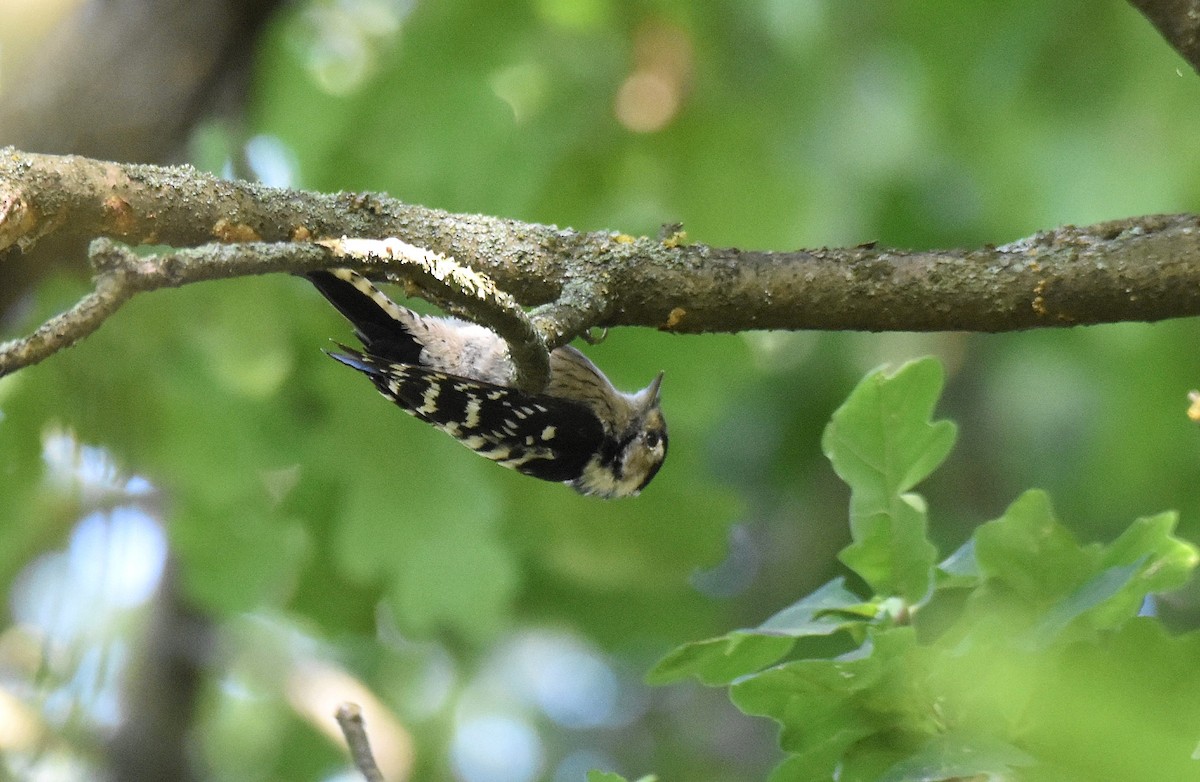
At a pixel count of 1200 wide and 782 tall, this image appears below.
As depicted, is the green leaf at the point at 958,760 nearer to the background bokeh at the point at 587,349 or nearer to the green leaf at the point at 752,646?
the green leaf at the point at 752,646

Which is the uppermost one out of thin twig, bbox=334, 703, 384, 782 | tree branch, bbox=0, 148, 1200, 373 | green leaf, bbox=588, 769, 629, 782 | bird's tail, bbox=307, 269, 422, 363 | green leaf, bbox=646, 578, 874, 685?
bird's tail, bbox=307, 269, 422, 363

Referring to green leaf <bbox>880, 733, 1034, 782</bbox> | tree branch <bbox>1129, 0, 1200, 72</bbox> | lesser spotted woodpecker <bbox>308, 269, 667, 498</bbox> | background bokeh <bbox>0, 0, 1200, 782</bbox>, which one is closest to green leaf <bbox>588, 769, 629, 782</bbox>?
green leaf <bbox>880, 733, 1034, 782</bbox>

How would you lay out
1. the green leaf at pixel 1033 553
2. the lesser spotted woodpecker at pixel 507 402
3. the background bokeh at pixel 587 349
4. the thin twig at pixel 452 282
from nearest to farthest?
the thin twig at pixel 452 282 → the green leaf at pixel 1033 553 → the background bokeh at pixel 587 349 → the lesser spotted woodpecker at pixel 507 402

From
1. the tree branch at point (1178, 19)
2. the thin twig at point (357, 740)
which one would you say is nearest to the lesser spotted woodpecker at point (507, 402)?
the thin twig at point (357, 740)

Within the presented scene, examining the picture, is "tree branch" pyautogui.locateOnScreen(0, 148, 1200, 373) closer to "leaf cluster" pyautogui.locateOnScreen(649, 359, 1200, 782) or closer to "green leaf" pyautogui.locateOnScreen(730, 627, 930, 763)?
"leaf cluster" pyautogui.locateOnScreen(649, 359, 1200, 782)

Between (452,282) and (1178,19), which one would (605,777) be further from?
(1178,19)

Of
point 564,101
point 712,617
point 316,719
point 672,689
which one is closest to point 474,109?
point 564,101

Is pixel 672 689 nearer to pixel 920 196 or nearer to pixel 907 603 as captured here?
pixel 920 196
